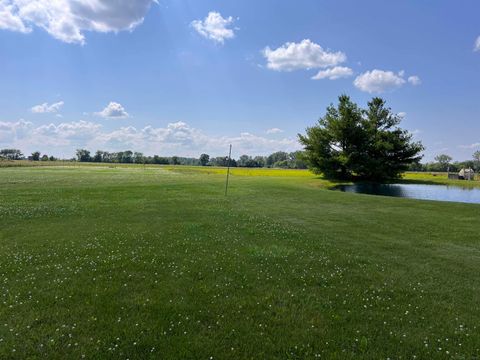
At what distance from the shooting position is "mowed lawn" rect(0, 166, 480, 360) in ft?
17.1

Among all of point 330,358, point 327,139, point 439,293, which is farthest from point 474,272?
point 327,139

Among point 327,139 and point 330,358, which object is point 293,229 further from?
point 327,139

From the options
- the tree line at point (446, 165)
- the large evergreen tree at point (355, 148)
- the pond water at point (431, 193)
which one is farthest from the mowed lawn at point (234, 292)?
the tree line at point (446, 165)

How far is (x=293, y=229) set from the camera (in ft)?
48.6

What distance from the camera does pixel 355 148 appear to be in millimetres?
61406

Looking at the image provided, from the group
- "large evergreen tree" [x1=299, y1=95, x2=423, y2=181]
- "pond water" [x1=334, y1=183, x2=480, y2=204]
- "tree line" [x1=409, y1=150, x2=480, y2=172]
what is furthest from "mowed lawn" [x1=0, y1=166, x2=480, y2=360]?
"tree line" [x1=409, y1=150, x2=480, y2=172]

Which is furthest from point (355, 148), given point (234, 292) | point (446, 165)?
point (446, 165)

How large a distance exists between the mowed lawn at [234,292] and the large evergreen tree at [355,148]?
45715 mm

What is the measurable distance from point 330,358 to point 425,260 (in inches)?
280

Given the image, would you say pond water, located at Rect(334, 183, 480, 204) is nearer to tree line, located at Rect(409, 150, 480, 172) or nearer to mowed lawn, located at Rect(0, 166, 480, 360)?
mowed lawn, located at Rect(0, 166, 480, 360)

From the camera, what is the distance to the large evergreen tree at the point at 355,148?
194 ft

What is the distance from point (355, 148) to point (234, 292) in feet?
194

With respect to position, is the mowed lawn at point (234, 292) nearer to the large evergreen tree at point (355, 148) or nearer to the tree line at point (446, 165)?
the large evergreen tree at point (355, 148)

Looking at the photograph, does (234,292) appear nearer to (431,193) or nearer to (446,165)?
(431,193)
